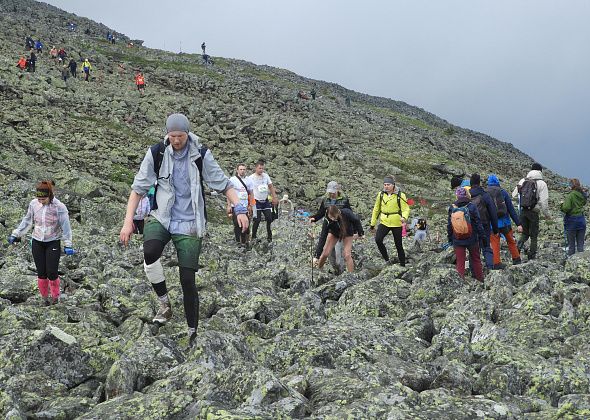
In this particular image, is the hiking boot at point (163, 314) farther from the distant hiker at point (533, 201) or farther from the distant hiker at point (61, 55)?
the distant hiker at point (61, 55)

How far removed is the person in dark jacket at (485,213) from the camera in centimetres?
1346

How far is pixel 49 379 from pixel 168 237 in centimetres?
230

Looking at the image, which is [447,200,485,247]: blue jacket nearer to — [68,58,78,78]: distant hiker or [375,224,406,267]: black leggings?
[375,224,406,267]: black leggings

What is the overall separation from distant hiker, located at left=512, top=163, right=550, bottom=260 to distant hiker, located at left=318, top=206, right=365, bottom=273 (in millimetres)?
5476

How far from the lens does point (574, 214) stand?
620 inches

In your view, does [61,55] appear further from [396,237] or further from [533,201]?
[533,201]

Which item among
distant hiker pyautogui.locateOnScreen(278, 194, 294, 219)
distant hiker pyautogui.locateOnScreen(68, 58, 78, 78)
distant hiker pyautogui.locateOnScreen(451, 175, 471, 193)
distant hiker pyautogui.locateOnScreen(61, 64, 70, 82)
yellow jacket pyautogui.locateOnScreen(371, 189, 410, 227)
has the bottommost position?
distant hiker pyautogui.locateOnScreen(278, 194, 294, 219)

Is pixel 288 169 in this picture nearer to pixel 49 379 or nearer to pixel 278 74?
pixel 49 379

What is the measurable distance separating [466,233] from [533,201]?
435 centimetres

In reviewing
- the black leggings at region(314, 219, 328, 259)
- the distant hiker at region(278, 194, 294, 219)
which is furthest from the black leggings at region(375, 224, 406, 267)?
the distant hiker at region(278, 194, 294, 219)

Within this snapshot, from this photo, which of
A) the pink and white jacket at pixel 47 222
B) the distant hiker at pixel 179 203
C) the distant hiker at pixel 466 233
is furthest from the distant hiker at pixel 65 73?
the distant hiker at pixel 179 203

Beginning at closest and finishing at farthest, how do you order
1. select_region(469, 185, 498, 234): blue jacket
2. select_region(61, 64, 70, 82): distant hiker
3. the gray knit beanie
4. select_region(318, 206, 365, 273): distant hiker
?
the gray knit beanie < select_region(469, 185, 498, 234): blue jacket < select_region(318, 206, 365, 273): distant hiker < select_region(61, 64, 70, 82): distant hiker

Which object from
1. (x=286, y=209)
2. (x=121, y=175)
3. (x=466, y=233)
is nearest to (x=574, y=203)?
(x=466, y=233)

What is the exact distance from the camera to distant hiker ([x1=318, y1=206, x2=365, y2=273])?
14297 mm
